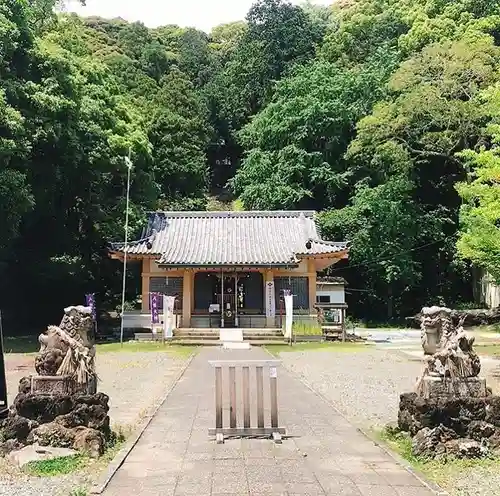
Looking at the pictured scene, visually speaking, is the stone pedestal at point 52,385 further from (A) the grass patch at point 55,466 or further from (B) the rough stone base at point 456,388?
(B) the rough stone base at point 456,388

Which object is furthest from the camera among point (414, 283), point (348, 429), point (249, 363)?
point (414, 283)

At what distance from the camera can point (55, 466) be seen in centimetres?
588

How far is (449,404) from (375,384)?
5589 millimetres

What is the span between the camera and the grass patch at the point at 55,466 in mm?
5766

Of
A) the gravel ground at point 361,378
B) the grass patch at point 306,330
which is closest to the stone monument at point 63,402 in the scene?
the gravel ground at point 361,378

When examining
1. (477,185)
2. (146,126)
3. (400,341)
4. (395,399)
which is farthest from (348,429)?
(146,126)

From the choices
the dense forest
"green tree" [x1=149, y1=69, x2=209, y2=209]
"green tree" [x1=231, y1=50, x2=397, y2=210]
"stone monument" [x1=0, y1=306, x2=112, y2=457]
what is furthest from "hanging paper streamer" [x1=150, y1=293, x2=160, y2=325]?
"stone monument" [x1=0, y1=306, x2=112, y2=457]

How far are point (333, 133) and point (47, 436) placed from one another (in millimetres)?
30222

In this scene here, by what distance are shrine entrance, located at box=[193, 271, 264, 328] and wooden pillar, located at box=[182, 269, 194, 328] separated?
0.40 m

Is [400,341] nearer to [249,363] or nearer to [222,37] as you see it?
[249,363]

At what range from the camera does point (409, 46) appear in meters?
34.3

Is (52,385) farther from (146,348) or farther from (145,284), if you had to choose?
(145,284)

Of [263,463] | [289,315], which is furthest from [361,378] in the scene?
[289,315]

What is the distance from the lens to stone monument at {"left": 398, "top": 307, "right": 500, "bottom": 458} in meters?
6.35
